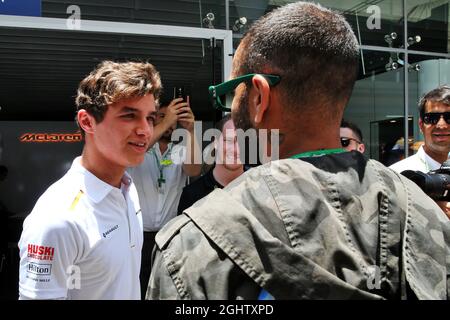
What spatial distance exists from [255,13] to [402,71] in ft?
8.30

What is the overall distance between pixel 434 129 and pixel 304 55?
95.7 inches

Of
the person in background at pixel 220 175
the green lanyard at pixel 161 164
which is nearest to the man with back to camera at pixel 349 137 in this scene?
the person in background at pixel 220 175

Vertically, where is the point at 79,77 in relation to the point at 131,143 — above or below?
above

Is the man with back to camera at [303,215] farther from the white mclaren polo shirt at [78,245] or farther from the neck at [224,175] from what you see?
the neck at [224,175]

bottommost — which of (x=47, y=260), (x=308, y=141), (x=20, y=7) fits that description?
(x=47, y=260)

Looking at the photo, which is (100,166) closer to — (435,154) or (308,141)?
(308,141)

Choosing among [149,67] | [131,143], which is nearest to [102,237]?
[131,143]

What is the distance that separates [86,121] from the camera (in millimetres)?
1707

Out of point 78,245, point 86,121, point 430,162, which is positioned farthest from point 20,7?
point 430,162

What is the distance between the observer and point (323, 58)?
982 mm

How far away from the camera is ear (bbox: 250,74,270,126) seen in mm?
973

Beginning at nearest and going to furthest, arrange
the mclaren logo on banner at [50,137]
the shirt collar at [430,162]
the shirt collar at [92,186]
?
the shirt collar at [92,186] → the shirt collar at [430,162] → the mclaren logo on banner at [50,137]

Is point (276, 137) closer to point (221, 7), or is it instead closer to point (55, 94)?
point (221, 7)

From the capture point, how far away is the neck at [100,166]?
1.69 meters
